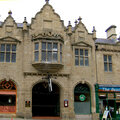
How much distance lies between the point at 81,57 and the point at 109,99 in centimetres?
622

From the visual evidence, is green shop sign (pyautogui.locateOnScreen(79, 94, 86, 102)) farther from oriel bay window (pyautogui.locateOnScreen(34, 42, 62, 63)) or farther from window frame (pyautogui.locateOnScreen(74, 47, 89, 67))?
oriel bay window (pyautogui.locateOnScreen(34, 42, 62, 63))

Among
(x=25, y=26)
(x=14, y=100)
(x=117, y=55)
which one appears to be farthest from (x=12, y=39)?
(x=117, y=55)

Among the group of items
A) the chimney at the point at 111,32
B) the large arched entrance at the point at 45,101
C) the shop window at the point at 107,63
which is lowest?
the large arched entrance at the point at 45,101

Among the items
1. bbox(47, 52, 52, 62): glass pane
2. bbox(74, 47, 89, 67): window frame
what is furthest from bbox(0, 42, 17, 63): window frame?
bbox(74, 47, 89, 67): window frame

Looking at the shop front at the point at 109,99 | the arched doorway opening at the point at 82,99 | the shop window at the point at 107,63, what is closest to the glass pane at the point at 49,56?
the arched doorway opening at the point at 82,99

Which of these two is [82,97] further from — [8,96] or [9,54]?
[9,54]

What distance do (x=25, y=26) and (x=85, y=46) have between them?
767 cm

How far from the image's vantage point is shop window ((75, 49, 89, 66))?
83.0 ft

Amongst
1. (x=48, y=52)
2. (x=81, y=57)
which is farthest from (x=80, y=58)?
(x=48, y=52)

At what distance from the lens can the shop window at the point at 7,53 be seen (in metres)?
23.2

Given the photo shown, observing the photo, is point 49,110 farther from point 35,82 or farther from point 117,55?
point 117,55

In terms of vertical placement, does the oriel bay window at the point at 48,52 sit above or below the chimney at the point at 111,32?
below

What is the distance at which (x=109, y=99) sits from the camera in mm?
25578

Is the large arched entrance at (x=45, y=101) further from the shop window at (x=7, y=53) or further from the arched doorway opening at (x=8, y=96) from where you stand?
the shop window at (x=7, y=53)
